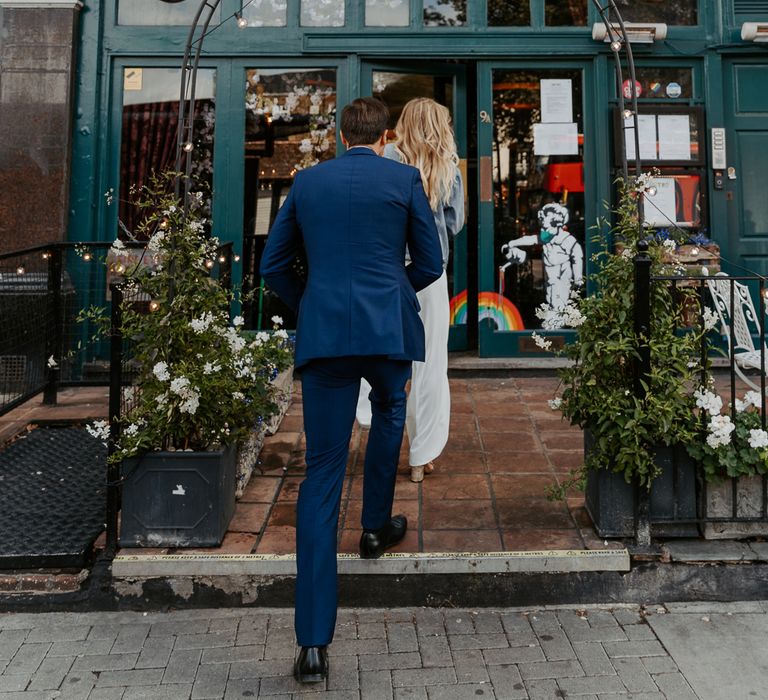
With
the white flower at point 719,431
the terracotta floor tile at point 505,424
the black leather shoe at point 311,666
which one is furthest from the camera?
the terracotta floor tile at point 505,424

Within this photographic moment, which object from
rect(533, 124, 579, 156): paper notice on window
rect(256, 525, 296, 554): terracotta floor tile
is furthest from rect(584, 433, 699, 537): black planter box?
rect(533, 124, 579, 156): paper notice on window

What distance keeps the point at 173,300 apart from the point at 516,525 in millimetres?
1954

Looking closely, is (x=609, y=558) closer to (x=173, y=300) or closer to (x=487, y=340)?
(x=173, y=300)

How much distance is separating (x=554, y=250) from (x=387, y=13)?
2713 mm

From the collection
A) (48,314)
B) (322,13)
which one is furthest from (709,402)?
(322,13)

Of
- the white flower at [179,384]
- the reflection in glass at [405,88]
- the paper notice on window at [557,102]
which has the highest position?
the reflection in glass at [405,88]

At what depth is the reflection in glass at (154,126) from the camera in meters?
6.57

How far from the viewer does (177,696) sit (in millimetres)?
2488

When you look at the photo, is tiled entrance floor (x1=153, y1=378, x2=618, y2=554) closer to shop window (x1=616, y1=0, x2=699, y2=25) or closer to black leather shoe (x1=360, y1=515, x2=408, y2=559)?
black leather shoe (x1=360, y1=515, x2=408, y2=559)

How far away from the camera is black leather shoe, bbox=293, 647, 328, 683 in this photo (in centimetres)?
250

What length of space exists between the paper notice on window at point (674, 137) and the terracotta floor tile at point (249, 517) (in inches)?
197

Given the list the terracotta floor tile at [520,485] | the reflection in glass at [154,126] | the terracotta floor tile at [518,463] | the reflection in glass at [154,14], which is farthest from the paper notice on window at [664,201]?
the reflection in glass at [154,14]

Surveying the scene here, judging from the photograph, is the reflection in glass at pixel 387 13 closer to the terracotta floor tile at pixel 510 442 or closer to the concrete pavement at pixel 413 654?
the terracotta floor tile at pixel 510 442

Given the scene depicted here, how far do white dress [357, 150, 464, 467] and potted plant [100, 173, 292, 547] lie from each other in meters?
0.90
